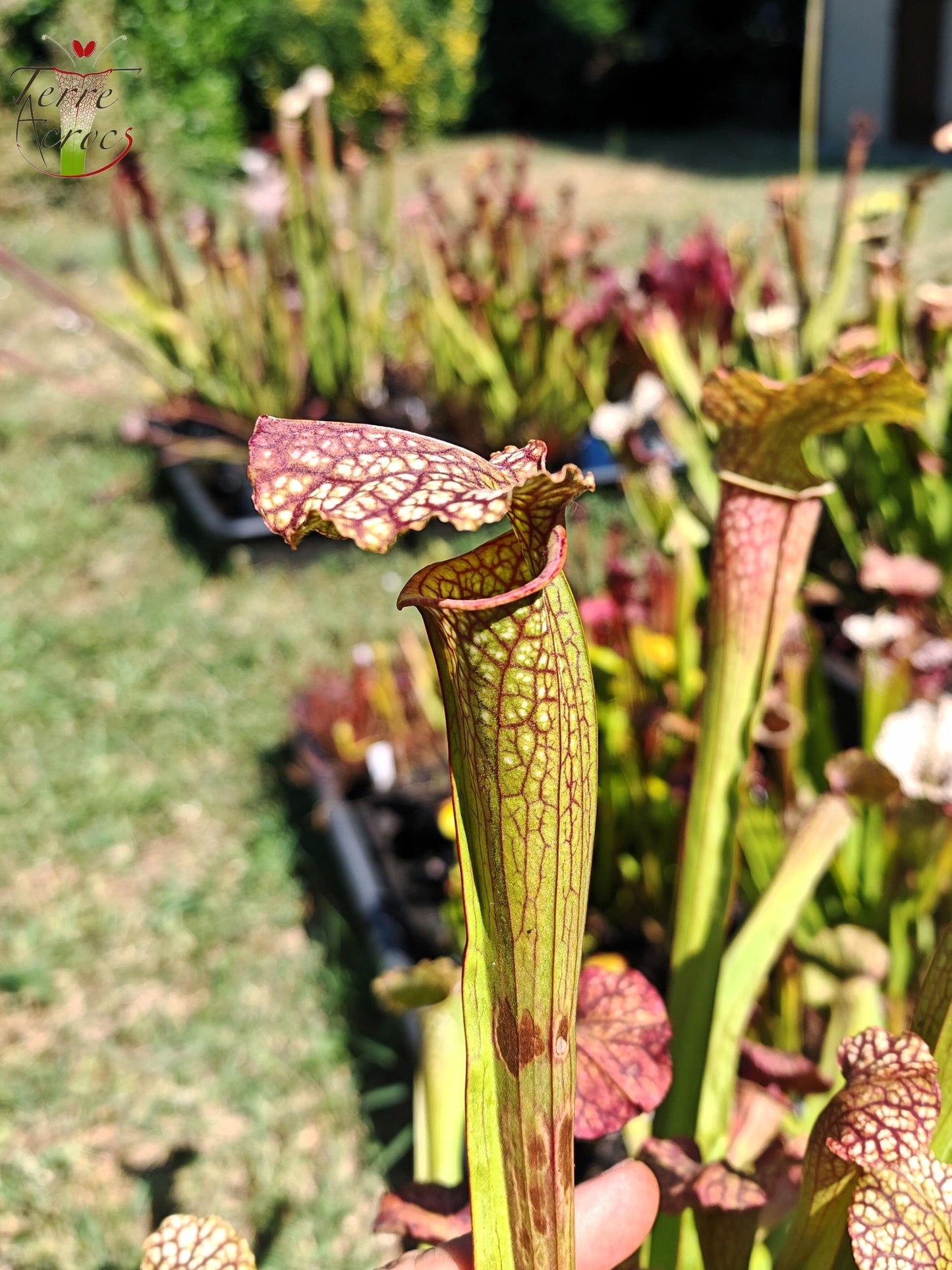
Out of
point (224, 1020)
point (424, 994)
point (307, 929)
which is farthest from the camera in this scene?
point (307, 929)

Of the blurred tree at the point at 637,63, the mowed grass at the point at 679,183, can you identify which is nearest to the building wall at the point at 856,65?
the mowed grass at the point at 679,183

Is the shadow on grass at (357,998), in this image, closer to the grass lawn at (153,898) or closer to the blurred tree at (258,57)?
the grass lawn at (153,898)

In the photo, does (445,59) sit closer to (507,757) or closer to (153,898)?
(153,898)

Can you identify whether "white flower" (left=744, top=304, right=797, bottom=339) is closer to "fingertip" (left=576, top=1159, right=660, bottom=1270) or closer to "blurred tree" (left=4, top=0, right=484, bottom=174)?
"fingertip" (left=576, top=1159, right=660, bottom=1270)

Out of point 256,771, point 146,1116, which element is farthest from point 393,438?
point 256,771

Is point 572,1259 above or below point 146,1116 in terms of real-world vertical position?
above

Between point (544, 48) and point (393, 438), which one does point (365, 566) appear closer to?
point (393, 438)
